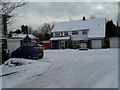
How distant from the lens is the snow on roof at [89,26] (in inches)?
1350

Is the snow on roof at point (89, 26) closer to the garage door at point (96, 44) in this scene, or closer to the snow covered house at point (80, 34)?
the snow covered house at point (80, 34)

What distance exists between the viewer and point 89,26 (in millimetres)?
37594

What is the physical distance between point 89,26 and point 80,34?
325 centimetres

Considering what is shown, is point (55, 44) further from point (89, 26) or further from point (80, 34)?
point (89, 26)

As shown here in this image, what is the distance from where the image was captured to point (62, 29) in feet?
131

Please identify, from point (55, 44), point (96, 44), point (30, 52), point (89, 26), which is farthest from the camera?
point (55, 44)

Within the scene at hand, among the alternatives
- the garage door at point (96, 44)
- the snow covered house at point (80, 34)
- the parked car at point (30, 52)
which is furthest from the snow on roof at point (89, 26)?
the parked car at point (30, 52)

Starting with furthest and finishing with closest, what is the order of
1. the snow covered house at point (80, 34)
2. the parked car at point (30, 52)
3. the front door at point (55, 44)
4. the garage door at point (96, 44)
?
the front door at point (55, 44) < the snow covered house at point (80, 34) < the garage door at point (96, 44) < the parked car at point (30, 52)

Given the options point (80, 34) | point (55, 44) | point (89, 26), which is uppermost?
point (89, 26)

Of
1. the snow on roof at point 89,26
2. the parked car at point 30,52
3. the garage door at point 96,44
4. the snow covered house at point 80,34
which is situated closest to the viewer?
the parked car at point 30,52

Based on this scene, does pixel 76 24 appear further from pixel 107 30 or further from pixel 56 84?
pixel 56 84

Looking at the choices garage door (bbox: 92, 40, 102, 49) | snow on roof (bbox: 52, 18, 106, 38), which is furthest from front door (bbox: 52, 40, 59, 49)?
garage door (bbox: 92, 40, 102, 49)

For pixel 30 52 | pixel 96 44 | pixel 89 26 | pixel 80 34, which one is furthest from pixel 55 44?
pixel 30 52

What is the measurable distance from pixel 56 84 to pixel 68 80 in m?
0.67
